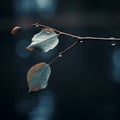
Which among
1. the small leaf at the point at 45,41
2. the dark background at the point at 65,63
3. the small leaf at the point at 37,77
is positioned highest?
the small leaf at the point at 45,41

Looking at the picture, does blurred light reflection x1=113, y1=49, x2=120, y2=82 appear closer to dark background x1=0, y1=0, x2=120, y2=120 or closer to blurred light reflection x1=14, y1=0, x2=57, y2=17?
dark background x1=0, y1=0, x2=120, y2=120

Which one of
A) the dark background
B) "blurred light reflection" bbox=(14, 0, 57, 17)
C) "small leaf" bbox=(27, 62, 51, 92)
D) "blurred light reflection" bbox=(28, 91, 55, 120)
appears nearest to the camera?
"small leaf" bbox=(27, 62, 51, 92)

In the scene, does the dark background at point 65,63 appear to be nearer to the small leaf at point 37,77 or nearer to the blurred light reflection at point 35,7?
the blurred light reflection at point 35,7

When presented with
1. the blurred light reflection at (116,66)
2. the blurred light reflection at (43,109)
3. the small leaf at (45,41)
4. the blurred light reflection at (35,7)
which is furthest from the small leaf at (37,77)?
the blurred light reflection at (35,7)

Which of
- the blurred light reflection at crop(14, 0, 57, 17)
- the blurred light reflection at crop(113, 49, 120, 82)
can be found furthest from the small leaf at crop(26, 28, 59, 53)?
the blurred light reflection at crop(14, 0, 57, 17)

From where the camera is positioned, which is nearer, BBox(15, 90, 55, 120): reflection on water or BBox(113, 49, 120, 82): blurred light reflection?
BBox(15, 90, 55, 120): reflection on water
